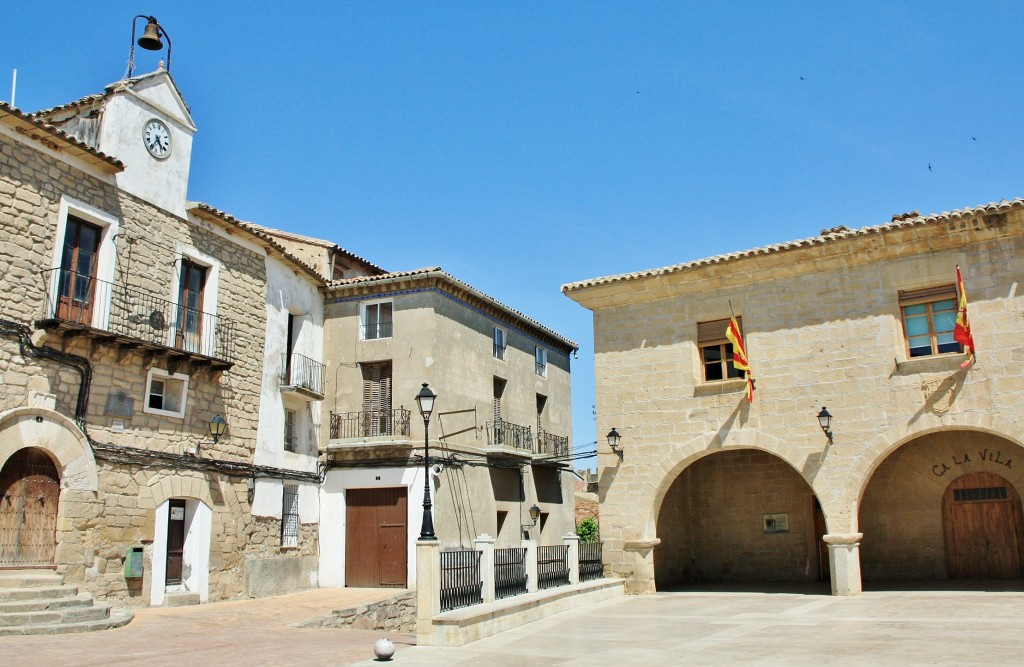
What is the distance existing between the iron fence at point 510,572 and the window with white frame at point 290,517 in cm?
785

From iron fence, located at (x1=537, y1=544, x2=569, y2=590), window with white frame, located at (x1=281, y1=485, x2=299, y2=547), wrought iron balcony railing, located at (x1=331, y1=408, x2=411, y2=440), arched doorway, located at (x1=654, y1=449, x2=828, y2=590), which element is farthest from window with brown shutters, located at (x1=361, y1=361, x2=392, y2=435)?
arched doorway, located at (x1=654, y1=449, x2=828, y2=590)

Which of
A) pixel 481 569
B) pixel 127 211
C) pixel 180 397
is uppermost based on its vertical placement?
pixel 127 211

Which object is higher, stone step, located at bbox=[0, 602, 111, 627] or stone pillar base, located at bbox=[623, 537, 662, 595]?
stone pillar base, located at bbox=[623, 537, 662, 595]

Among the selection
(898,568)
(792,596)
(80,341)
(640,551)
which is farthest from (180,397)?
(898,568)

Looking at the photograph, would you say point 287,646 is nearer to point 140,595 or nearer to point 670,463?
point 140,595

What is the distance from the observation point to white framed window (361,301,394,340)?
22.1 m

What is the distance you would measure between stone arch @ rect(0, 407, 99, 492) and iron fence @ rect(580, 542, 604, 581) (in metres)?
8.87

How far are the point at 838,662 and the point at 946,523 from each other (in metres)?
9.14

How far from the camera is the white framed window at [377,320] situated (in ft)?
72.6

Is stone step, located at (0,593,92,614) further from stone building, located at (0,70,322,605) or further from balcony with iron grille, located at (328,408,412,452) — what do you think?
balcony with iron grille, located at (328,408,412,452)

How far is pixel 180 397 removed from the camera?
17078mm

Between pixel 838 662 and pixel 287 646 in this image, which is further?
pixel 287 646

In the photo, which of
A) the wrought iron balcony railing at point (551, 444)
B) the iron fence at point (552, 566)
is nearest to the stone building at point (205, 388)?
the wrought iron balcony railing at point (551, 444)

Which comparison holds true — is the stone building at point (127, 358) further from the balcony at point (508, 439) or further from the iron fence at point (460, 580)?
the iron fence at point (460, 580)
